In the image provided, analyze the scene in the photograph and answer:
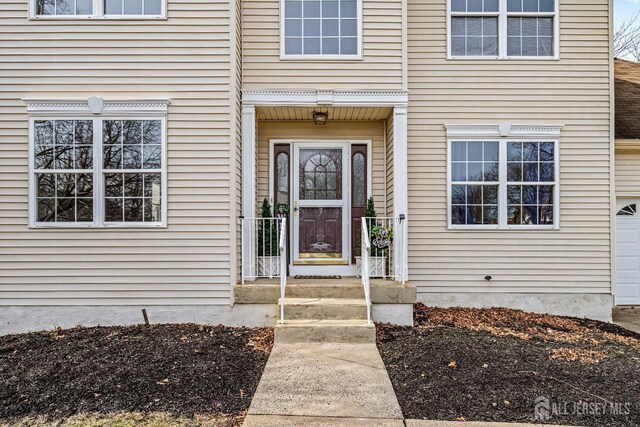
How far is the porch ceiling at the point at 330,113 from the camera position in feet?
20.9

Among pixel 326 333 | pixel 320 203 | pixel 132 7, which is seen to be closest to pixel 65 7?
pixel 132 7

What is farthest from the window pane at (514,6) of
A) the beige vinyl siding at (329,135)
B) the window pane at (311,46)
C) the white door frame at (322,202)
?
the window pane at (311,46)

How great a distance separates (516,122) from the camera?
22.1 feet

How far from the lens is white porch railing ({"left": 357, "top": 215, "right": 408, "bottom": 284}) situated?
19.5ft

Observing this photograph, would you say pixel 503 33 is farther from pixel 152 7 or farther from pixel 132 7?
pixel 132 7

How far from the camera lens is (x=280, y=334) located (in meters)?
4.85

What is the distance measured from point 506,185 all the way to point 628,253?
281 cm

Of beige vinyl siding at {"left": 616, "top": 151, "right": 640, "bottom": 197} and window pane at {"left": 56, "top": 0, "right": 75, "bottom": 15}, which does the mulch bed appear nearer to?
beige vinyl siding at {"left": 616, "top": 151, "right": 640, "bottom": 197}

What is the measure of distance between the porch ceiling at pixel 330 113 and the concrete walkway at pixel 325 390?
11.1ft

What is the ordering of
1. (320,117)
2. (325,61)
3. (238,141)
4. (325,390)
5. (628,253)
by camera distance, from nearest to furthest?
1. (325,390)
2. (238,141)
3. (325,61)
4. (320,117)
5. (628,253)

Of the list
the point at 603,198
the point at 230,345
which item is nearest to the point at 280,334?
the point at 230,345

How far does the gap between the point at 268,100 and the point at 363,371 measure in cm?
388

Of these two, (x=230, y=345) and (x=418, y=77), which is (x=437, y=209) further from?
(x=230, y=345)

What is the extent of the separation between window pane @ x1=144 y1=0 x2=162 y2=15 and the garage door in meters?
7.92
